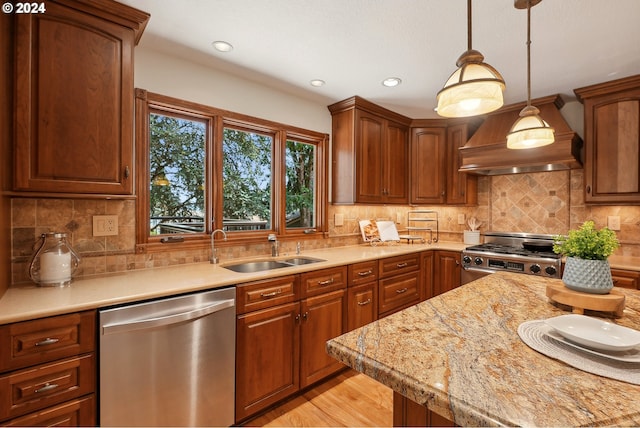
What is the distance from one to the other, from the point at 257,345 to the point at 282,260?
810 millimetres

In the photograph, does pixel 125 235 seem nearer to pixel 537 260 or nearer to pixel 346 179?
pixel 346 179

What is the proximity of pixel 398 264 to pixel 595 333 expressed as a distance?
2.03 metres

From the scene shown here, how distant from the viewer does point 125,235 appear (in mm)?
2004

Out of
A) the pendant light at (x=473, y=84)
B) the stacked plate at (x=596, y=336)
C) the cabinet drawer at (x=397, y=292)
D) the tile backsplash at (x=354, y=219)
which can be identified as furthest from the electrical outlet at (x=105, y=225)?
the stacked plate at (x=596, y=336)

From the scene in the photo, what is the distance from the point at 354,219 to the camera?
3.54m

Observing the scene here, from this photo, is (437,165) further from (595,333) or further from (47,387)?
(47,387)

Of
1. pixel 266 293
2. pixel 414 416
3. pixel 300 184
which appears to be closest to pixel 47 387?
pixel 266 293

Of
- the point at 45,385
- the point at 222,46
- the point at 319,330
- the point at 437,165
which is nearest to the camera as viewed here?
the point at 45,385

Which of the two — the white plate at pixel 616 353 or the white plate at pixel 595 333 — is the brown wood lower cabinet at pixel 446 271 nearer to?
the white plate at pixel 595 333

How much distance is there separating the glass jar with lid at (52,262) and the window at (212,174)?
1.42 ft

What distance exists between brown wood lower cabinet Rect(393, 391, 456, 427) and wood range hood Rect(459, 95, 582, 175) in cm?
277

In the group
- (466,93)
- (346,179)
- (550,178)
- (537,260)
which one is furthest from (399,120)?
(466,93)

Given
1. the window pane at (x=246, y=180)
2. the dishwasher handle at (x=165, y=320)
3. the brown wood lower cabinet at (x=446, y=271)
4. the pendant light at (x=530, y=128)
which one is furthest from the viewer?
the brown wood lower cabinet at (x=446, y=271)

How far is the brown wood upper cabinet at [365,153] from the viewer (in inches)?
122
